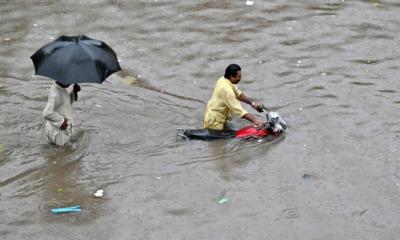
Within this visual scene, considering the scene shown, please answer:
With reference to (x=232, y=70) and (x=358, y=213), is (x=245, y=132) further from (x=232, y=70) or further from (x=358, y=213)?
(x=358, y=213)

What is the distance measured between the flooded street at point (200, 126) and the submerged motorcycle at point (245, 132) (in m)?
0.12

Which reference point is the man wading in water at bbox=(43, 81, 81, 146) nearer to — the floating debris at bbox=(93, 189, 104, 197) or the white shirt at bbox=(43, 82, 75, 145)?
the white shirt at bbox=(43, 82, 75, 145)

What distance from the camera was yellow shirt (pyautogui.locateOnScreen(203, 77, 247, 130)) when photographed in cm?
831

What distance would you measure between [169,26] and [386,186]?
590cm

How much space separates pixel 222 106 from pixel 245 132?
0.43 metres

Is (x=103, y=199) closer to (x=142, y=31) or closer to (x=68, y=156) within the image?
(x=68, y=156)

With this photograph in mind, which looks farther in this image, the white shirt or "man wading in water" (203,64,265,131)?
"man wading in water" (203,64,265,131)

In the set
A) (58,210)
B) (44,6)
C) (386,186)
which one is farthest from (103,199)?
(44,6)

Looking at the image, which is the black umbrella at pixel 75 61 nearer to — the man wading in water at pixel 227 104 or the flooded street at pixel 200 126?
the flooded street at pixel 200 126

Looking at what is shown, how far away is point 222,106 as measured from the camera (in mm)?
8547

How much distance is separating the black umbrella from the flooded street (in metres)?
1.05

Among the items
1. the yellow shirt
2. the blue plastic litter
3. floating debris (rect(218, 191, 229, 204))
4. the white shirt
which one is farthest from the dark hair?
the blue plastic litter

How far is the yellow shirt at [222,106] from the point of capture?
8.31 meters

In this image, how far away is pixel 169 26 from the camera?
12.1 metres
